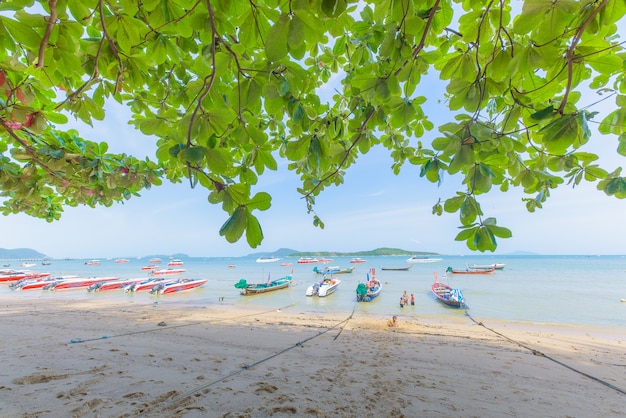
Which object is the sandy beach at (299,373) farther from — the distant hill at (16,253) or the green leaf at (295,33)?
the distant hill at (16,253)

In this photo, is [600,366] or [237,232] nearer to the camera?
[237,232]

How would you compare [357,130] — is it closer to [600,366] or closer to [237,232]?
[237,232]

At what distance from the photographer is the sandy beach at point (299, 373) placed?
2.65m

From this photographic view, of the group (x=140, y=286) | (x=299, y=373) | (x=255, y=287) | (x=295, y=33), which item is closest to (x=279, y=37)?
(x=295, y=33)

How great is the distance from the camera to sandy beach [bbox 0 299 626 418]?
8.70 ft

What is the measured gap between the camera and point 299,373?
3.69 m

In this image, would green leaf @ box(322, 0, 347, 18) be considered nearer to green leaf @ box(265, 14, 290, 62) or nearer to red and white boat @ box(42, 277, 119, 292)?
green leaf @ box(265, 14, 290, 62)

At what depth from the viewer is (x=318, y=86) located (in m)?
2.72

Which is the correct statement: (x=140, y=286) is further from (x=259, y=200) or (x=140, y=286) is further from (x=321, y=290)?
(x=259, y=200)

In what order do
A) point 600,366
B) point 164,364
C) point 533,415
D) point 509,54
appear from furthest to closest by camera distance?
point 600,366 < point 164,364 < point 533,415 < point 509,54

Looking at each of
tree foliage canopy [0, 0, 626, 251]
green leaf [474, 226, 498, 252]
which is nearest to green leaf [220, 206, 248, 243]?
tree foliage canopy [0, 0, 626, 251]

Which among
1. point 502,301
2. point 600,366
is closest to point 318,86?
point 600,366

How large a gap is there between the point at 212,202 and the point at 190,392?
119 inches

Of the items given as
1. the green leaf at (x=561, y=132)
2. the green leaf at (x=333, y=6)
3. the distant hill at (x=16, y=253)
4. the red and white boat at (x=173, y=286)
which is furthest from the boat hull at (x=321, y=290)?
the distant hill at (x=16, y=253)
